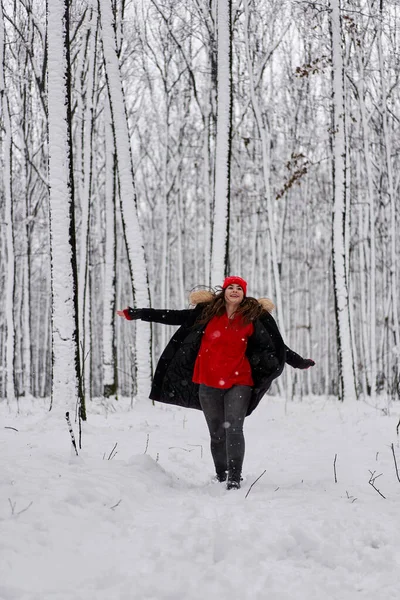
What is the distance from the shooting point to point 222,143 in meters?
8.28

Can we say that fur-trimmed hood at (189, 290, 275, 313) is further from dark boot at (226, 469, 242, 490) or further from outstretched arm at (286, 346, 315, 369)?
dark boot at (226, 469, 242, 490)

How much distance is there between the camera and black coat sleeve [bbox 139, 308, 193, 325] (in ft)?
14.5

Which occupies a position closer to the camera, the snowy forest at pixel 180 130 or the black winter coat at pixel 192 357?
the black winter coat at pixel 192 357

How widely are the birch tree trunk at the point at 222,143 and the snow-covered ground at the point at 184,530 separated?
4308mm

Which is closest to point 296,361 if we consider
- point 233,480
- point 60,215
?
point 233,480

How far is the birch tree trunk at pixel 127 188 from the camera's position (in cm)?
811

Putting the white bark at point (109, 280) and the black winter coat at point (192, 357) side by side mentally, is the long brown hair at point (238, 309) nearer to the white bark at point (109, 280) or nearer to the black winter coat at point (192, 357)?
the black winter coat at point (192, 357)

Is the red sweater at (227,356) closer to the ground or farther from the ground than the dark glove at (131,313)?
closer to the ground

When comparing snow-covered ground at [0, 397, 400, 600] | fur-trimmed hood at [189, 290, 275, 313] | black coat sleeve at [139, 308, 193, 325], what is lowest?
snow-covered ground at [0, 397, 400, 600]

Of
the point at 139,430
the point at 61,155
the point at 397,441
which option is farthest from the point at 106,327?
the point at 397,441

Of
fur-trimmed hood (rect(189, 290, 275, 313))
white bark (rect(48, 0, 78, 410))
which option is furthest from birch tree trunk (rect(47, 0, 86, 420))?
fur-trimmed hood (rect(189, 290, 275, 313))

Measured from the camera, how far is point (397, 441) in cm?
583

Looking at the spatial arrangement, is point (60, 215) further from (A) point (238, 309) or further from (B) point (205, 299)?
(A) point (238, 309)

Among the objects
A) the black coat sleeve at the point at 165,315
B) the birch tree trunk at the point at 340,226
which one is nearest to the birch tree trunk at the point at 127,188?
the birch tree trunk at the point at 340,226
